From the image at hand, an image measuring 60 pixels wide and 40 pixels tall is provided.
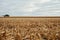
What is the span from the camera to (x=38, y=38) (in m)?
0.74

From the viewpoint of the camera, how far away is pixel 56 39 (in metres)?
0.76

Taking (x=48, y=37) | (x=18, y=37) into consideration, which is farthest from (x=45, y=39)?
(x=18, y=37)

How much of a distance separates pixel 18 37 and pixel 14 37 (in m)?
0.04

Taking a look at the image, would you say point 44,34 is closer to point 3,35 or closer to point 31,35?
point 31,35

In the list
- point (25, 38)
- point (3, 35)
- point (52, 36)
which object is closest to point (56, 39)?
point (52, 36)

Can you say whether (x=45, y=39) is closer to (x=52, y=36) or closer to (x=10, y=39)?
(x=52, y=36)

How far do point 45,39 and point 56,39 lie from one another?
0.06 meters

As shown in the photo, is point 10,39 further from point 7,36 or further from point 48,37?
point 48,37

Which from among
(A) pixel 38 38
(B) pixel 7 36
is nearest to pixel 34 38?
(A) pixel 38 38

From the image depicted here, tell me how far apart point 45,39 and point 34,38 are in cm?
7

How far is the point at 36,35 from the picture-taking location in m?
0.78

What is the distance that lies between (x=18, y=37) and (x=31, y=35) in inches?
2.9

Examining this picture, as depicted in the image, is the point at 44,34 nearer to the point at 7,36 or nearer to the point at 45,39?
the point at 45,39

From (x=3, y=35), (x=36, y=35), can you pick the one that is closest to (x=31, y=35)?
(x=36, y=35)
